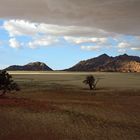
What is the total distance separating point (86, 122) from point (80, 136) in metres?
3.44

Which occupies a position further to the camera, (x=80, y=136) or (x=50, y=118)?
(x=50, y=118)

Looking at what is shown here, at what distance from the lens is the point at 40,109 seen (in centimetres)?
2553

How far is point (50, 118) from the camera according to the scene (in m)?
21.8

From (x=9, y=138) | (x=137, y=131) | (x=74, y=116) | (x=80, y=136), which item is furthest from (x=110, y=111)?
(x=9, y=138)

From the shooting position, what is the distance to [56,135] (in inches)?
687

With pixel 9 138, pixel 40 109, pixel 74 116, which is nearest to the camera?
pixel 9 138

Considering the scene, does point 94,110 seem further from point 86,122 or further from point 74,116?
point 86,122

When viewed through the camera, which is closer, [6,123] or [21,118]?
[6,123]

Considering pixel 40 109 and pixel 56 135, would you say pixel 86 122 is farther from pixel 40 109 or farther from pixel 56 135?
pixel 40 109

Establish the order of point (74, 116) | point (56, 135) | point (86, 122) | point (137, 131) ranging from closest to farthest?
1. point (56, 135)
2. point (137, 131)
3. point (86, 122)
4. point (74, 116)

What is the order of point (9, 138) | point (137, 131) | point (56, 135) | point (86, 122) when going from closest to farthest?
point (9, 138) → point (56, 135) → point (137, 131) → point (86, 122)

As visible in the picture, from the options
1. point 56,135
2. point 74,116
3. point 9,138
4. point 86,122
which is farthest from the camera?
point 74,116

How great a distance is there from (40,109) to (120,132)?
8449 mm

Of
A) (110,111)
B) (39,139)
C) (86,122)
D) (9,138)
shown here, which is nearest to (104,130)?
(86,122)
